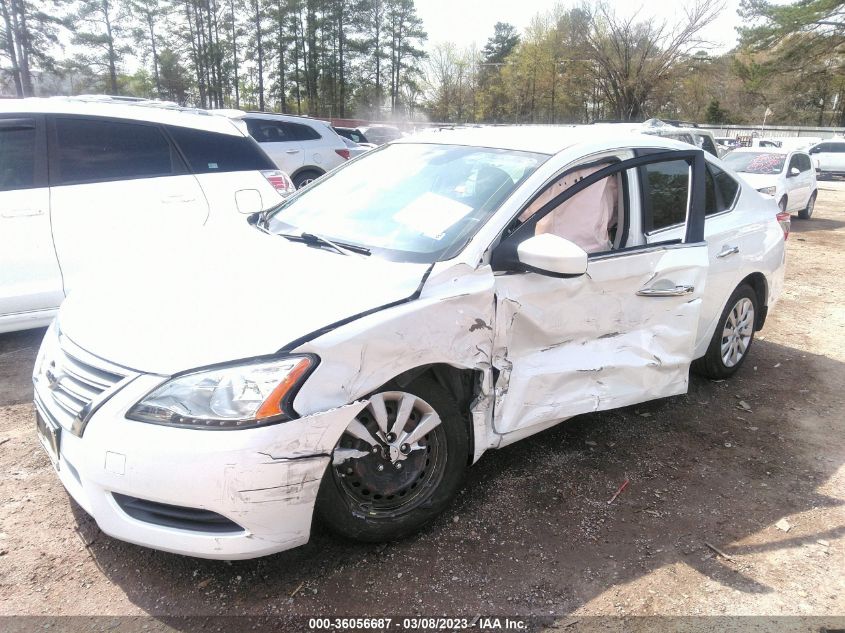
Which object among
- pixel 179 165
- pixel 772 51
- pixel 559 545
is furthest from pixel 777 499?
pixel 772 51

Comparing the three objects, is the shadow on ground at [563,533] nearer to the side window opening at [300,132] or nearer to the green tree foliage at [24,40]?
the side window opening at [300,132]

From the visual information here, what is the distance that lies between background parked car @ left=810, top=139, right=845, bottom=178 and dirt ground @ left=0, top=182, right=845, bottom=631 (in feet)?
88.8

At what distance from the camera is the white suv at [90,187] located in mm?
4320

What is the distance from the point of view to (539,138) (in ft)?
10.9

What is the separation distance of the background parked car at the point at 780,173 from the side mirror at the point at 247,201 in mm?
10295

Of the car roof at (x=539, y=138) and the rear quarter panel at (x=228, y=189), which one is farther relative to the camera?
the rear quarter panel at (x=228, y=189)

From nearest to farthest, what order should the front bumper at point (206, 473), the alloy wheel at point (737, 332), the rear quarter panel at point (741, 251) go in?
the front bumper at point (206, 473) → the rear quarter panel at point (741, 251) → the alloy wheel at point (737, 332)

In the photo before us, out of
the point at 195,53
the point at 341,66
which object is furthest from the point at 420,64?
the point at 195,53

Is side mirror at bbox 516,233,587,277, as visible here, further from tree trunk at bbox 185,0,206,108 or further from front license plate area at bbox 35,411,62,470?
tree trunk at bbox 185,0,206,108

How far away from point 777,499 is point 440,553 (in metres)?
1.76

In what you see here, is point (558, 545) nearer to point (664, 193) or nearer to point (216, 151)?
point (664, 193)

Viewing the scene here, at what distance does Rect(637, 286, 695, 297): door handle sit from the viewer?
3287 millimetres

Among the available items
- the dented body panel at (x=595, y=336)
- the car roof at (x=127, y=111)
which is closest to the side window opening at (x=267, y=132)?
the car roof at (x=127, y=111)

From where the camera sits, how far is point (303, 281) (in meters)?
2.48
